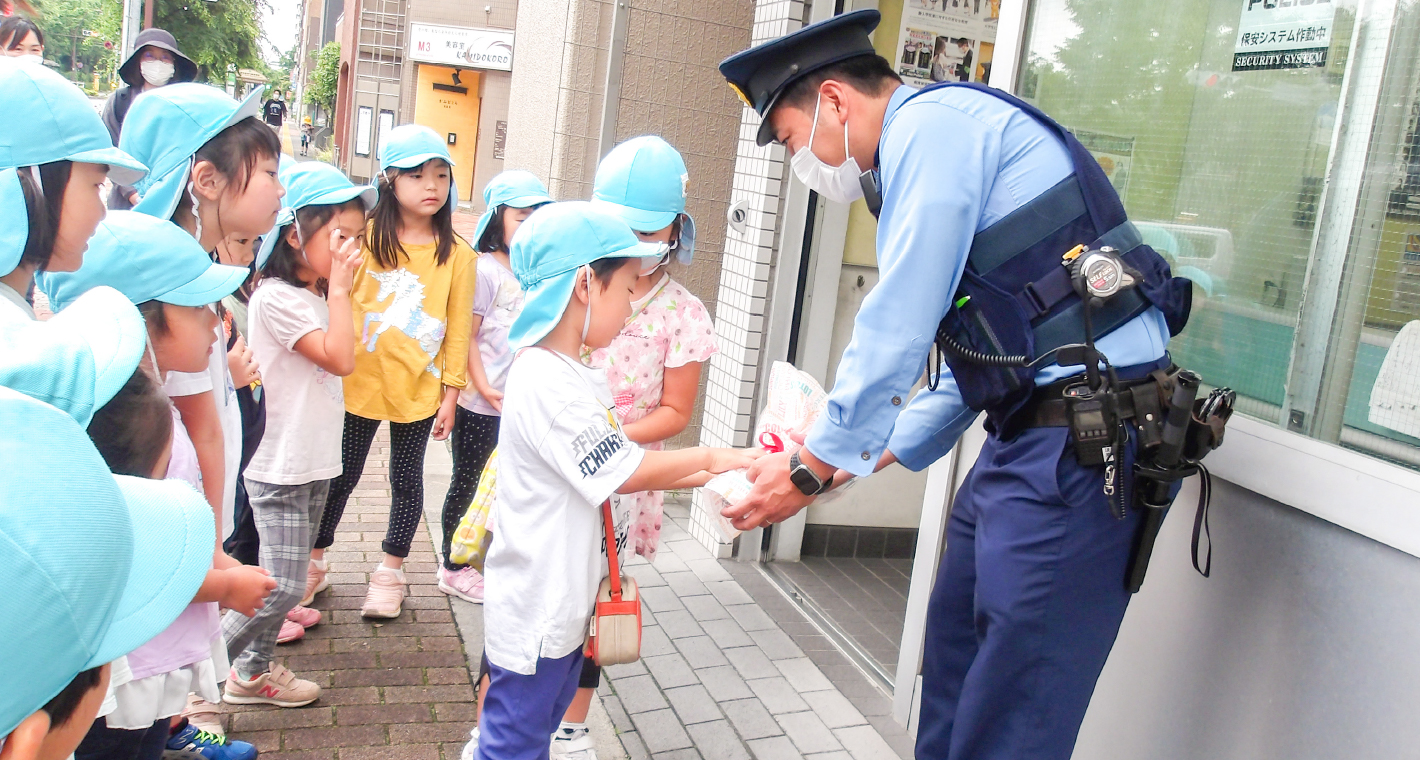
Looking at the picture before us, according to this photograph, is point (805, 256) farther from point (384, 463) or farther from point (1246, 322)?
point (384, 463)

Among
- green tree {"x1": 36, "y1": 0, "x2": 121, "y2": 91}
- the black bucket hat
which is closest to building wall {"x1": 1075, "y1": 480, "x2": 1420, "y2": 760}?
the black bucket hat

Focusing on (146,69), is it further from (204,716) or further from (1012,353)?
(1012,353)

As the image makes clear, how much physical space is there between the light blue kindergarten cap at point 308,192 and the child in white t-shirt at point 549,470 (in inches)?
46.6

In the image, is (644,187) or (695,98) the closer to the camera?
(644,187)

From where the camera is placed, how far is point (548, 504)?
7.87 feet

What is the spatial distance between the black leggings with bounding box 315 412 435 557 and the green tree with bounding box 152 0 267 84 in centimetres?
3073

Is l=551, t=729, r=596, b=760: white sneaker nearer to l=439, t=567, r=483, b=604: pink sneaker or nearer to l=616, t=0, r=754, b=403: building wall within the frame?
l=439, t=567, r=483, b=604: pink sneaker

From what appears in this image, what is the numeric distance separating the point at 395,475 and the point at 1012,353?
293 centimetres

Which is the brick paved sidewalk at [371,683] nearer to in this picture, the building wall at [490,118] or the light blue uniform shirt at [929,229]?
the light blue uniform shirt at [929,229]

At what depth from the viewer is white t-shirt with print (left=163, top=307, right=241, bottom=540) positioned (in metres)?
2.45

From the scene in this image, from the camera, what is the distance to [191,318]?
2.38 m

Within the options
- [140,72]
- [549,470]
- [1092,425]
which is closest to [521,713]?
[549,470]

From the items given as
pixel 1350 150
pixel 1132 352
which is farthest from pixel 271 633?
pixel 1350 150

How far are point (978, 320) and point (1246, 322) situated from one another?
0.87 m
